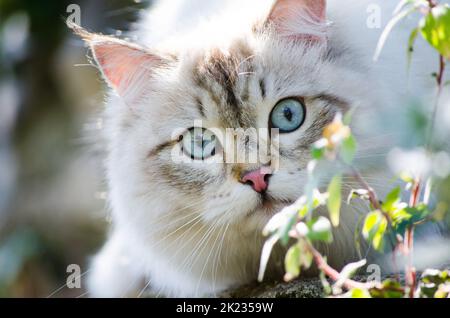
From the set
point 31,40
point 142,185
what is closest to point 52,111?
point 31,40

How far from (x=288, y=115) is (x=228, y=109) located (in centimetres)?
17

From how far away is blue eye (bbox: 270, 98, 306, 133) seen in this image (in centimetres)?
183

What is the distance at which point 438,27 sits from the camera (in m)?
1.22

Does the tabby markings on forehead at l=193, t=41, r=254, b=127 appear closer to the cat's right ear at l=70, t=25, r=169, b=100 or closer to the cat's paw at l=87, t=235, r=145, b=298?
the cat's right ear at l=70, t=25, r=169, b=100

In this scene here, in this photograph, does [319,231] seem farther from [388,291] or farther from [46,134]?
[46,134]

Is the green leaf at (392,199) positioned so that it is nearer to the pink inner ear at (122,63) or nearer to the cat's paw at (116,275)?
the pink inner ear at (122,63)

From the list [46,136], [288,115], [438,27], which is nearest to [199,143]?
[288,115]

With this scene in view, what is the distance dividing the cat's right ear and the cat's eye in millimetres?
270

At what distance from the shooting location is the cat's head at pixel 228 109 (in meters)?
1.77

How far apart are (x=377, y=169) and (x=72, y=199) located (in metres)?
3.01

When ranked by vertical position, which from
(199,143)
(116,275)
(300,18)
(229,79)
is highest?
(300,18)

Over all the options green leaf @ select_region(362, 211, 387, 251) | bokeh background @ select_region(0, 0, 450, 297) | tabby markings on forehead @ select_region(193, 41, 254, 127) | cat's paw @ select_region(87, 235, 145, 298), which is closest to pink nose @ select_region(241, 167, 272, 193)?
tabby markings on forehead @ select_region(193, 41, 254, 127)

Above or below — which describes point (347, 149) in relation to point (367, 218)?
above
